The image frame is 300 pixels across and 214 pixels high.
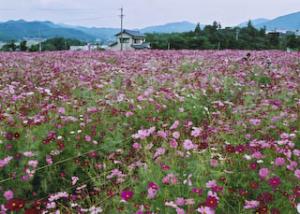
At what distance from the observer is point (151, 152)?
4.04m

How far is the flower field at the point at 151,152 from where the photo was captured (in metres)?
2.86

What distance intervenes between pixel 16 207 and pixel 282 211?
5.95ft

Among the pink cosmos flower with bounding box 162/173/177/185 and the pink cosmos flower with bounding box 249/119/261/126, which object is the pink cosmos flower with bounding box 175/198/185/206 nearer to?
the pink cosmos flower with bounding box 162/173/177/185

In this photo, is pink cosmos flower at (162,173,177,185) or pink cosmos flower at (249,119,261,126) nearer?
pink cosmos flower at (162,173,177,185)

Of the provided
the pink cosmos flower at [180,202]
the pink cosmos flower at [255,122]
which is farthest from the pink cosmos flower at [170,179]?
the pink cosmos flower at [255,122]

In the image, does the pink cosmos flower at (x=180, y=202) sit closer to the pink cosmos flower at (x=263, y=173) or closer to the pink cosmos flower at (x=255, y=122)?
the pink cosmos flower at (x=263, y=173)

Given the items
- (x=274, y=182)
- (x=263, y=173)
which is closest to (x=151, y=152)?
(x=263, y=173)

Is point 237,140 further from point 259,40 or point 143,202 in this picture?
point 259,40

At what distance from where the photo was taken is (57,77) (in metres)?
8.49

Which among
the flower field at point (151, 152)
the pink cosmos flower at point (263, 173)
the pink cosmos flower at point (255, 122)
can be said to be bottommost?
the flower field at point (151, 152)

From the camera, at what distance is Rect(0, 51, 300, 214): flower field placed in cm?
286

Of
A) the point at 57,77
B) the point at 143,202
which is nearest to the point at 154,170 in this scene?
the point at 143,202

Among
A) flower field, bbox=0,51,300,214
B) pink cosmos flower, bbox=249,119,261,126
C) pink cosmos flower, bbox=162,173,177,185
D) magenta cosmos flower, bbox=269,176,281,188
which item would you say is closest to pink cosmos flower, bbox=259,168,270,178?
flower field, bbox=0,51,300,214

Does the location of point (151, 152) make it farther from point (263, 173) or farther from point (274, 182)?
point (274, 182)
